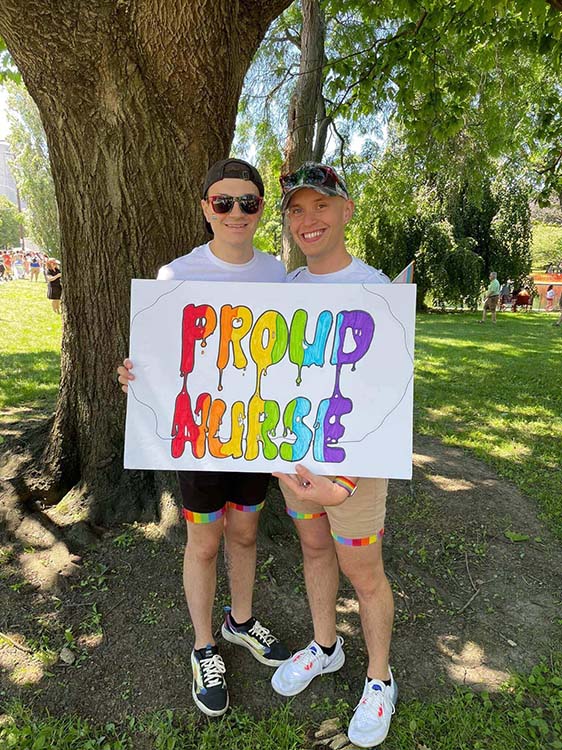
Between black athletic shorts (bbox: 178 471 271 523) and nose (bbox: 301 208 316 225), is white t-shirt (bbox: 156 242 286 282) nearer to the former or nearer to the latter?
nose (bbox: 301 208 316 225)

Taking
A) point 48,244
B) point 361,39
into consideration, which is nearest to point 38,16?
point 361,39

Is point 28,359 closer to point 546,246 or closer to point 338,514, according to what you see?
point 338,514

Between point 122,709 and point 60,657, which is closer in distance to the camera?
point 122,709

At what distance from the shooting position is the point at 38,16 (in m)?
2.28

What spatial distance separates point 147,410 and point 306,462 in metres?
0.61

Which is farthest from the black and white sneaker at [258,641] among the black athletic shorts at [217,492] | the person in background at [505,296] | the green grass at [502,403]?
the person in background at [505,296]

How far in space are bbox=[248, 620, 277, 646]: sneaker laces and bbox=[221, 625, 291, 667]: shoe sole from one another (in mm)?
55

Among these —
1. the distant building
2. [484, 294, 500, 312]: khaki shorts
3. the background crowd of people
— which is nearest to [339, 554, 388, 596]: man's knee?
the background crowd of people

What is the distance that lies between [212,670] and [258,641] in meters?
0.25

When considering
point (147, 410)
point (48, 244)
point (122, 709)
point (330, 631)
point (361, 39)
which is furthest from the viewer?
point (48, 244)

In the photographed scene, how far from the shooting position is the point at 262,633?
2.29 metres

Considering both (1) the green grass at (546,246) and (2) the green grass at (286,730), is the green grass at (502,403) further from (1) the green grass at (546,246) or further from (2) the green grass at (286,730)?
(1) the green grass at (546,246)

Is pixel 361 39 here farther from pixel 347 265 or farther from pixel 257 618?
pixel 257 618

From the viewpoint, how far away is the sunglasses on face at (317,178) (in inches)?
71.5
